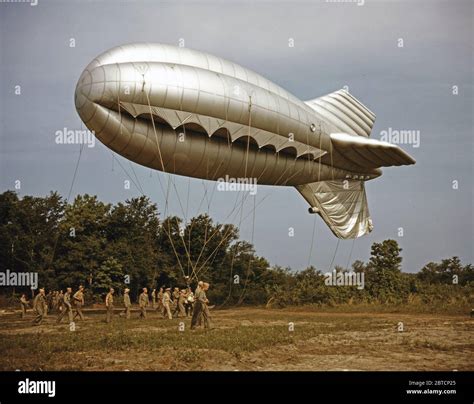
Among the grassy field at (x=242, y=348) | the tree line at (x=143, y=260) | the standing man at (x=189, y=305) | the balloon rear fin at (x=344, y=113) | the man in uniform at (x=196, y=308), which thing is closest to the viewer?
the grassy field at (x=242, y=348)

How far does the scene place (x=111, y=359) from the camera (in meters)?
12.7

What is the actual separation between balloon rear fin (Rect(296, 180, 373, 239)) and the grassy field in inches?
341

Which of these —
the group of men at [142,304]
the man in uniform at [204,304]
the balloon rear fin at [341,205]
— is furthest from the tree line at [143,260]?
the man in uniform at [204,304]

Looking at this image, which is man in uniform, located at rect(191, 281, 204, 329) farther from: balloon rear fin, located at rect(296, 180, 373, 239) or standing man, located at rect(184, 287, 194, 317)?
balloon rear fin, located at rect(296, 180, 373, 239)

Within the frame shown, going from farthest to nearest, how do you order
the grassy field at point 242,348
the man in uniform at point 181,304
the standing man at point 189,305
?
the man in uniform at point 181,304 → the standing man at point 189,305 → the grassy field at point 242,348

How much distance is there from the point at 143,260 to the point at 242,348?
24358 mm

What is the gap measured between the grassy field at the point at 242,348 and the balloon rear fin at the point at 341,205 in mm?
8669

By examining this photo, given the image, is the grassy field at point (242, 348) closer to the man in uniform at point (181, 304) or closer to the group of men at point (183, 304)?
the group of men at point (183, 304)

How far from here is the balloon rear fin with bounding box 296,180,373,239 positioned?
2695 cm

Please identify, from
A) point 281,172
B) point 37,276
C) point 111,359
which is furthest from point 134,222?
point 111,359

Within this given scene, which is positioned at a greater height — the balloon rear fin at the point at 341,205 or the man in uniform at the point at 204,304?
the balloon rear fin at the point at 341,205

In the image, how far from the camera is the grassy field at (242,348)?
12.5 metres

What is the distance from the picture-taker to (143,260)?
3772 centimetres
